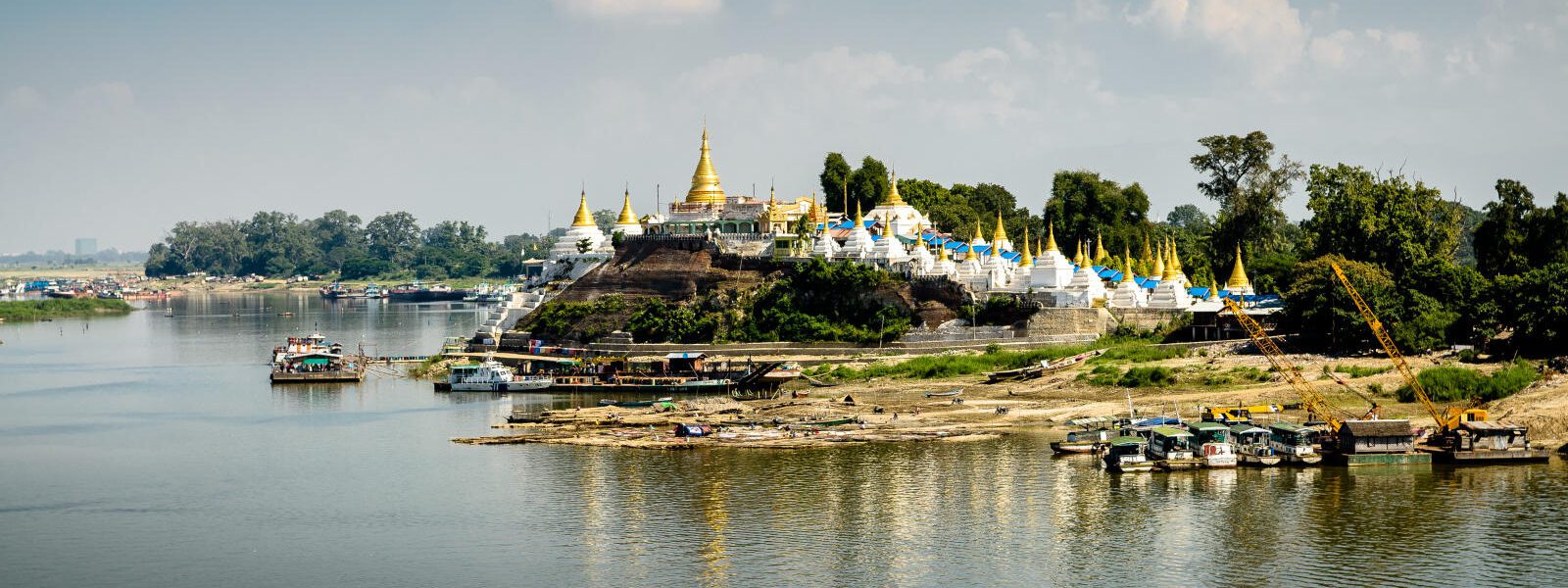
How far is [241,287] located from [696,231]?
126 m

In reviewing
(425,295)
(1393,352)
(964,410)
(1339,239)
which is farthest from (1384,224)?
(425,295)

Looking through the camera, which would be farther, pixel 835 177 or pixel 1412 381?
pixel 835 177

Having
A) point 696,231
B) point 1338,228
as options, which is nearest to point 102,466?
point 696,231

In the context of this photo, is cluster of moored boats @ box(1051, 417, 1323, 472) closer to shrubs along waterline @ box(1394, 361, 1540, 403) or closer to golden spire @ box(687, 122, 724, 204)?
shrubs along waterline @ box(1394, 361, 1540, 403)

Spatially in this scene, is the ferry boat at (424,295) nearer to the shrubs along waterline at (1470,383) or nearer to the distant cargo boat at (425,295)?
the distant cargo boat at (425,295)

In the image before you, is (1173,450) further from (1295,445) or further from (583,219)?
(583,219)

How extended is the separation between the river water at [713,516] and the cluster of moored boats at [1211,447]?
699 mm

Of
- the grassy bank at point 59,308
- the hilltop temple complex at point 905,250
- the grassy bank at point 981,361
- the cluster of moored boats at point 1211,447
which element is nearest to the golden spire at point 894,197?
the hilltop temple complex at point 905,250

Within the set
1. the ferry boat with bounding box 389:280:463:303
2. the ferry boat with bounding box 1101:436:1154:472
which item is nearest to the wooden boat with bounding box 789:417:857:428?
the ferry boat with bounding box 1101:436:1154:472

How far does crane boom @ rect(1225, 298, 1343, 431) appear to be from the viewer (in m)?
49.1

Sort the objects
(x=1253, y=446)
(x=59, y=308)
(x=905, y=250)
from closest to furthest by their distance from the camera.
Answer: (x=1253, y=446), (x=905, y=250), (x=59, y=308)

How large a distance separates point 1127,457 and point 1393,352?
50.2 ft

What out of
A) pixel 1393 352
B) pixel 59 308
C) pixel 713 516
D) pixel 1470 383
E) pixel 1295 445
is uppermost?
pixel 59 308

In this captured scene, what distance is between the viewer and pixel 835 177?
9431 cm
